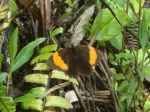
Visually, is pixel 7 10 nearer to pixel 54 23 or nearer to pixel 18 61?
pixel 18 61

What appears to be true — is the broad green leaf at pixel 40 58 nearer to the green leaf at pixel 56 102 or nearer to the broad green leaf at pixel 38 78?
the broad green leaf at pixel 38 78

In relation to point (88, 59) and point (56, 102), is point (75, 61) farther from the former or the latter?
point (56, 102)

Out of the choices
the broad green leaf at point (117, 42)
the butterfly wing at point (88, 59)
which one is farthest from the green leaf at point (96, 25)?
the butterfly wing at point (88, 59)

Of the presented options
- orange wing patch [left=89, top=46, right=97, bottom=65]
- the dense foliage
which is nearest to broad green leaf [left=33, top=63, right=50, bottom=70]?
the dense foliage

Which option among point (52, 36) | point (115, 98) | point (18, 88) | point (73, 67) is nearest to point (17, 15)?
point (52, 36)

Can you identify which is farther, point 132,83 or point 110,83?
point 110,83

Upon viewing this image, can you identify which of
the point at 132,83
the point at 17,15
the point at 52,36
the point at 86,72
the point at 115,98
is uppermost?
the point at 17,15

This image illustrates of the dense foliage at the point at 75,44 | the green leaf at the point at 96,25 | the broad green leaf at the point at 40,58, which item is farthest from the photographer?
the green leaf at the point at 96,25

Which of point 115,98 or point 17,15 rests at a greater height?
point 17,15
